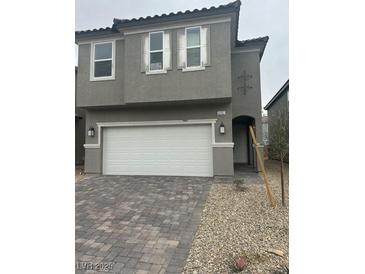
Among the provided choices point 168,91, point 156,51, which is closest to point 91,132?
point 168,91

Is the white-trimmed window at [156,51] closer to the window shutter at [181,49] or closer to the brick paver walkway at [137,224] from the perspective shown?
the window shutter at [181,49]

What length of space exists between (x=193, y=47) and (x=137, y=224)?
22.3 ft

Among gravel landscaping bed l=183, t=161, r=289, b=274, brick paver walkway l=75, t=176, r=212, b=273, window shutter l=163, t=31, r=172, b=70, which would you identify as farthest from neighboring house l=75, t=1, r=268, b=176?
gravel landscaping bed l=183, t=161, r=289, b=274

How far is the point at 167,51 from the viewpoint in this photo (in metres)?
8.45

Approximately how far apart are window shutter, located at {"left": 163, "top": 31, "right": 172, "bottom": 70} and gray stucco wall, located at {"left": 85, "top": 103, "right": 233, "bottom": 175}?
1.75 metres

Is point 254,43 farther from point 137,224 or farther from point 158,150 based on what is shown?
point 137,224

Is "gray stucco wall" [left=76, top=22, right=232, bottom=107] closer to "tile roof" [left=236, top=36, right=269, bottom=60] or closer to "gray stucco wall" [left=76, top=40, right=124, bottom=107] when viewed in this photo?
"gray stucco wall" [left=76, top=40, right=124, bottom=107]

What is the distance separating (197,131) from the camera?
355 inches

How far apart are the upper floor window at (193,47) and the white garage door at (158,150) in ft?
8.60

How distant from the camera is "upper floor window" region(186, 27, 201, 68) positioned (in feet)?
27.1
